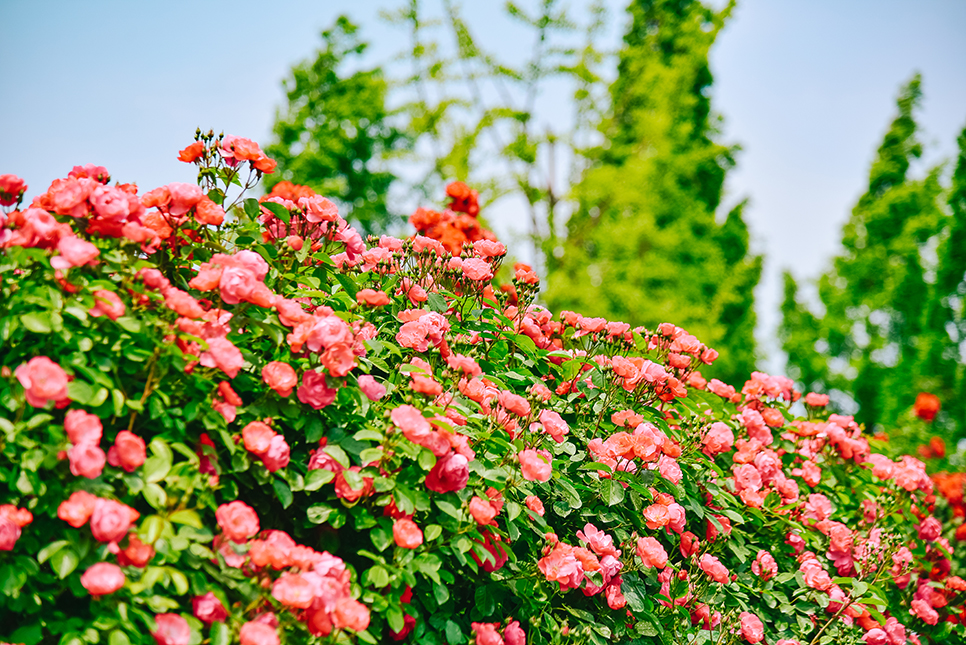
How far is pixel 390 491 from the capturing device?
74.6 inches

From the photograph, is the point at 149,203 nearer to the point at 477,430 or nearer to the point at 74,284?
the point at 74,284

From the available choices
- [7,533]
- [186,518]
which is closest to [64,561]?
[7,533]

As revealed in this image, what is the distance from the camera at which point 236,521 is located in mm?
1639

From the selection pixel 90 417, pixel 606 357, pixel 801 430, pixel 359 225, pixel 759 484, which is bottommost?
pixel 90 417

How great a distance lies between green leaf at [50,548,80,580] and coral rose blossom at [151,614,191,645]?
22 centimetres

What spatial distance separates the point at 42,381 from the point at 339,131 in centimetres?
1651

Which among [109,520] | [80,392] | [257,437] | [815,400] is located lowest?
[109,520]

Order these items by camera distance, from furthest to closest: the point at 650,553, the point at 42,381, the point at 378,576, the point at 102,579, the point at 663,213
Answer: the point at 663,213
the point at 650,553
the point at 378,576
the point at 42,381
the point at 102,579

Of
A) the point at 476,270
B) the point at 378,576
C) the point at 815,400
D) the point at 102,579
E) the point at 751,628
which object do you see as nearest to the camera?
the point at 102,579

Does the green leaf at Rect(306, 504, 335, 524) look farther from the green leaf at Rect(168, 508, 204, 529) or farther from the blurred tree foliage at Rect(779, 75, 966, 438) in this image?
the blurred tree foliage at Rect(779, 75, 966, 438)

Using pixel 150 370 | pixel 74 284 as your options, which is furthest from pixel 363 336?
pixel 74 284

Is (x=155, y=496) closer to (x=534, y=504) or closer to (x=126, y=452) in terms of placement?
(x=126, y=452)

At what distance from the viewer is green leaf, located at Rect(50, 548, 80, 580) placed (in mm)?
1459

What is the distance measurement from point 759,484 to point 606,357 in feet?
2.71
